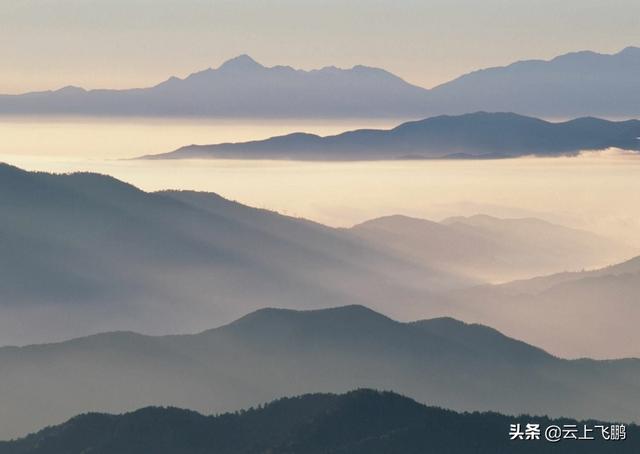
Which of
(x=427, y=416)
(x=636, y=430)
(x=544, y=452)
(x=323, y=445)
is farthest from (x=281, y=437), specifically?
(x=636, y=430)

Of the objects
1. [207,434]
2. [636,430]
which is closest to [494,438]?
[636,430]

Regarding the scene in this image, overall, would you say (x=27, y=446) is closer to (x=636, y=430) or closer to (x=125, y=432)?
(x=125, y=432)

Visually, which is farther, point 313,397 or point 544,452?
point 313,397

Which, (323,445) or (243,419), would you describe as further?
(243,419)

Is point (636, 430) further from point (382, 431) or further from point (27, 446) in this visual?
point (27, 446)
